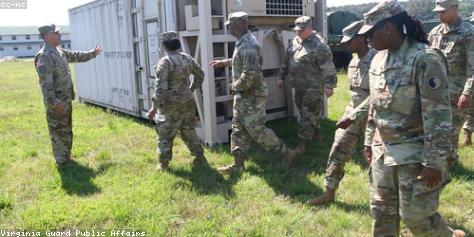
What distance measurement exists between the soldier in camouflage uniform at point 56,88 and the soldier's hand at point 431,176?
4.81 metres

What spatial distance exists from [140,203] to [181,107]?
1.45 meters

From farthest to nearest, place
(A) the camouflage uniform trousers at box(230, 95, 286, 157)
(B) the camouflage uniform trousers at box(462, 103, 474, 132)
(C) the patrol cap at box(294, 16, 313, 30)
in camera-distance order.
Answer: (B) the camouflage uniform trousers at box(462, 103, 474, 132) < (C) the patrol cap at box(294, 16, 313, 30) < (A) the camouflage uniform trousers at box(230, 95, 286, 157)

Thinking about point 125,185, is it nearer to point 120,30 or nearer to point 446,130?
point 446,130

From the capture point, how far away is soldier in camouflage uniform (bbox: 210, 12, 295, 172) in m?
5.31

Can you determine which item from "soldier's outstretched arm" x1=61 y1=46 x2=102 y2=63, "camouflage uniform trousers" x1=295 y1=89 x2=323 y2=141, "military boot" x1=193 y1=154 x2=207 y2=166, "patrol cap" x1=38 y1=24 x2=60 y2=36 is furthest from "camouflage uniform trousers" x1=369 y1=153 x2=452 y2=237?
"soldier's outstretched arm" x1=61 y1=46 x2=102 y2=63

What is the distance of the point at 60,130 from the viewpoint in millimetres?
6254

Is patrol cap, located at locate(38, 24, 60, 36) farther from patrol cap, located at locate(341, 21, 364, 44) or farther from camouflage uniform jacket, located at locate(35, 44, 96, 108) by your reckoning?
patrol cap, located at locate(341, 21, 364, 44)

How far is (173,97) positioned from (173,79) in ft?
0.74

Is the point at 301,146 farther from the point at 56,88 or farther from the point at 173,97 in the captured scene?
the point at 56,88

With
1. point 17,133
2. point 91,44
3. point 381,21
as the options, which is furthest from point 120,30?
point 381,21

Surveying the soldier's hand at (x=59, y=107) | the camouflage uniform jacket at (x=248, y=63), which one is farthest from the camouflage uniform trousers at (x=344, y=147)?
the soldier's hand at (x=59, y=107)

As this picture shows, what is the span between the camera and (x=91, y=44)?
10820 millimetres

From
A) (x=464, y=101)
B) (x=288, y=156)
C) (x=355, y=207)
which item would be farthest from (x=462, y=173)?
(x=288, y=156)

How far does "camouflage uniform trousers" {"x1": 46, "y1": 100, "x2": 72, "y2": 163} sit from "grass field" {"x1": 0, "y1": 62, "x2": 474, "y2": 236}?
223 millimetres
